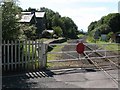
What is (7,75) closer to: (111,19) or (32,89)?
(32,89)

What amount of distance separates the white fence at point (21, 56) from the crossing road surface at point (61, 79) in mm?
910

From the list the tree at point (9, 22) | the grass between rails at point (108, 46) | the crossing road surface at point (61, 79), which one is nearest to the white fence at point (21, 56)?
the tree at point (9, 22)

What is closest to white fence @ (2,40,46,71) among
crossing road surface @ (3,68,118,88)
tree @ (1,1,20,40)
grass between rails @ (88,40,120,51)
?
tree @ (1,1,20,40)

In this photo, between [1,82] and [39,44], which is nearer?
[1,82]

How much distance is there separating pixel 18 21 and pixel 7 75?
3.87 metres

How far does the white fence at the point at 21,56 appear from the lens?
13.9m

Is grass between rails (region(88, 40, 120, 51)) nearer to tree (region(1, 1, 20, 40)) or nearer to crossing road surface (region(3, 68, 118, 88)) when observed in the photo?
crossing road surface (region(3, 68, 118, 88))

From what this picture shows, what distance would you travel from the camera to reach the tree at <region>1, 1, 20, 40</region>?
48.9ft

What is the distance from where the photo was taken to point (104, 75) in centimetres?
1335

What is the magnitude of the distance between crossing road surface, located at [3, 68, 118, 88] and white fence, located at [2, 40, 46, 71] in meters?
0.91

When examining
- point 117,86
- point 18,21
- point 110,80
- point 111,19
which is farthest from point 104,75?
point 111,19

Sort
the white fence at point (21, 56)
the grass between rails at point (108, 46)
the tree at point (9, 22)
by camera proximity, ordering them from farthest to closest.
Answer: the grass between rails at point (108, 46), the tree at point (9, 22), the white fence at point (21, 56)

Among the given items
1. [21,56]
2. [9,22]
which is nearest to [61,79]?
[21,56]

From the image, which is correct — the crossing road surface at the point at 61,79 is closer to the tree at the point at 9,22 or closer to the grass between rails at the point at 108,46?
the tree at the point at 9,22
